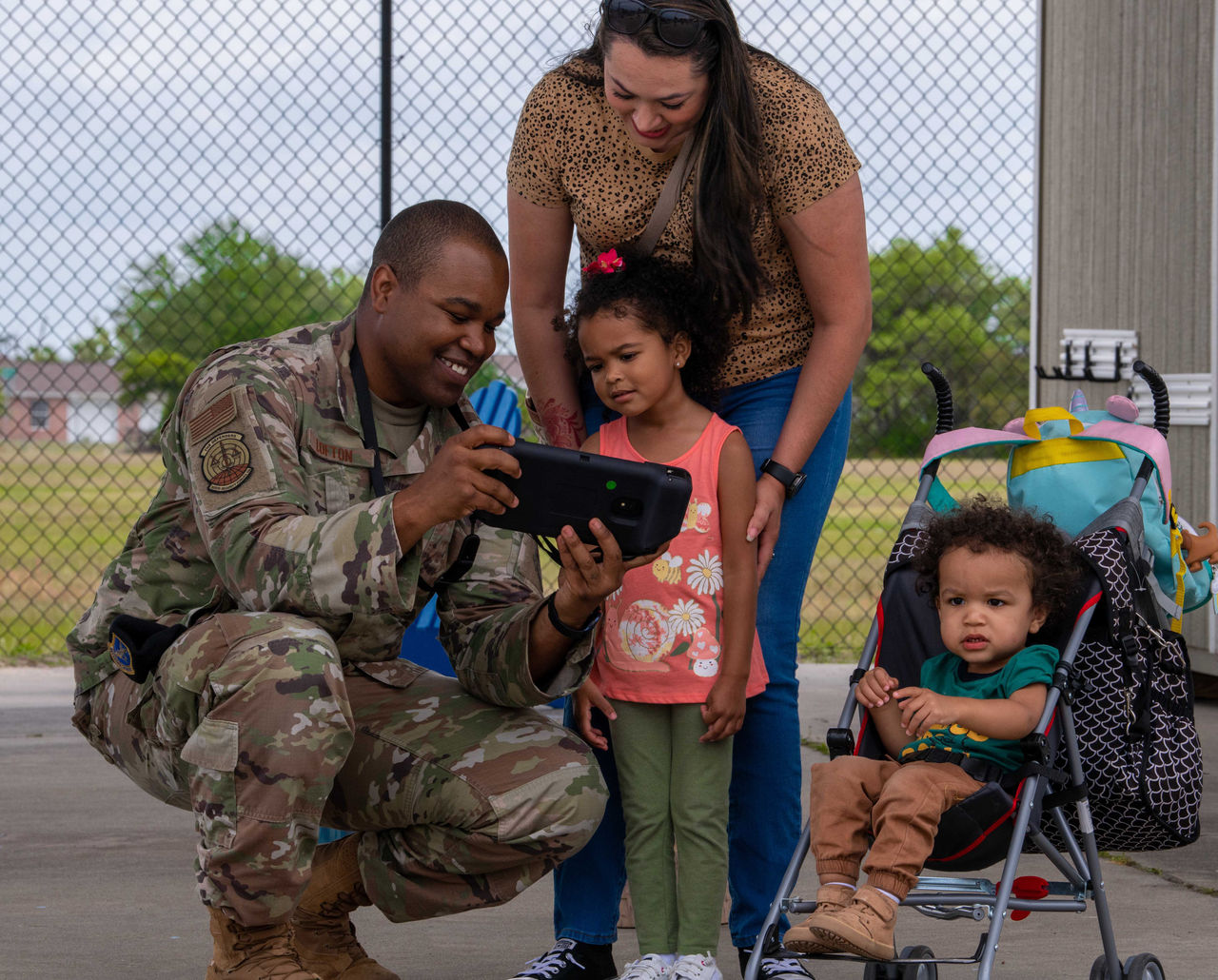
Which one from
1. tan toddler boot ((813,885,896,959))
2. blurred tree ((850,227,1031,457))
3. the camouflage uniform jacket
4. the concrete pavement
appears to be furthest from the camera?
blurred tree ((850,227,1031,457))

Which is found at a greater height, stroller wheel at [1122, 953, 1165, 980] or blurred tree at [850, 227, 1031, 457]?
blurred tree at [850, 227, 1031, 457]

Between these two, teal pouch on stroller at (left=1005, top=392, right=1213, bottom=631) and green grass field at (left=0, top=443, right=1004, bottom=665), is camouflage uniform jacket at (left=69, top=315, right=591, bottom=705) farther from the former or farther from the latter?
teal pouch on stroller at (left=1005, top=392, right=1213, bottom=631)

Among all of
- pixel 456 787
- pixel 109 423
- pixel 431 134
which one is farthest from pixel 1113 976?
pixel 109 423

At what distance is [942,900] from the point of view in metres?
2.30

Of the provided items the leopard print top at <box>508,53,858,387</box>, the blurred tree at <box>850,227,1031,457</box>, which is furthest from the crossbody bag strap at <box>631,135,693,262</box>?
the blurred tree at <box>850,227,1031,457</box>

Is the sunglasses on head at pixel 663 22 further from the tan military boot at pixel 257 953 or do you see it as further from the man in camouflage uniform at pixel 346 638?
the tan military boot at pixel 257 953

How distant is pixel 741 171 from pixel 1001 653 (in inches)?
38.5

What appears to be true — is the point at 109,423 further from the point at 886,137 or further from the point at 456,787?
the point at 456,787

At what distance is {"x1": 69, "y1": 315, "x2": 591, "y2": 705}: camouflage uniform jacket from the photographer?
2342 mm

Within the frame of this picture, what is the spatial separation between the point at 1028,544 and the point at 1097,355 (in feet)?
12.5

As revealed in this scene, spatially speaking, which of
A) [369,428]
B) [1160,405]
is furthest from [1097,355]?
[369,428]

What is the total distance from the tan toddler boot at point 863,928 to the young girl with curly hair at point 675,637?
1.28 feet

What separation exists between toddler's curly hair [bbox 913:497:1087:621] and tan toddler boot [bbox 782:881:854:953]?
64cm

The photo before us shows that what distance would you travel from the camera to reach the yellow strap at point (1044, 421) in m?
2.90
